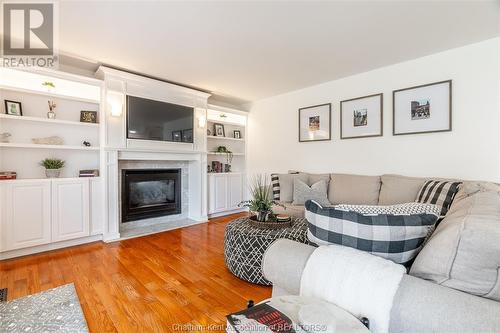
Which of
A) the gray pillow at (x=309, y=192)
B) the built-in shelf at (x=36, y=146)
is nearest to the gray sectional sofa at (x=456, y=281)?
the gray pillow at (x=309, y=192)

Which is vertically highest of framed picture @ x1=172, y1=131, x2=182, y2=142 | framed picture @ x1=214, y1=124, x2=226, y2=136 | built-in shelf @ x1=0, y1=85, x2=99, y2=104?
built-in shelf @ x1=0, y1=85, x2=99, y2=104

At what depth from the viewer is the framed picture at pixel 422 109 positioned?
2.83 meters

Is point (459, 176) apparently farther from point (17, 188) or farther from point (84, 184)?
point (17, 188)

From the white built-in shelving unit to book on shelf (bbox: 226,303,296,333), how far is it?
3752 millimetres

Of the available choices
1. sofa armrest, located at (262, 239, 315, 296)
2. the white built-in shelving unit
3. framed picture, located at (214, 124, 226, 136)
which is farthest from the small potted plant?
sofa armrest, located at (262, 239, 315, 296)

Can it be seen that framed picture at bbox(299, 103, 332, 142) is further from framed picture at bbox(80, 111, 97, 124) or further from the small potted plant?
the small potted plant

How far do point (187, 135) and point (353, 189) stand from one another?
276 centimetres

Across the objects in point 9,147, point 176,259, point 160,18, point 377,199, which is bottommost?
point 176,259

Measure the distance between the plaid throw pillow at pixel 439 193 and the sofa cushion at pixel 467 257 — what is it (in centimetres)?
159

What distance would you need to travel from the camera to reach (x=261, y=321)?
0.77 metres

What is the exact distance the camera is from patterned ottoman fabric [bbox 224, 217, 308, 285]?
204 cm

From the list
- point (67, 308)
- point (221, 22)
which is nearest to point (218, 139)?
point (221, 22)

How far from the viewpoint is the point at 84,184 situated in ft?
10.1

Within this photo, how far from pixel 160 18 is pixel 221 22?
553 millimetres
